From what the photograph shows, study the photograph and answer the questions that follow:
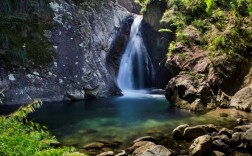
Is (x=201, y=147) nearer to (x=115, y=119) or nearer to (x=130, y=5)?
(x=115, y=119)

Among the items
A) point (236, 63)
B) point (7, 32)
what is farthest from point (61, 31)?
point (236, 63)

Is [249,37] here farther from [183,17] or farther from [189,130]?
[189,130]

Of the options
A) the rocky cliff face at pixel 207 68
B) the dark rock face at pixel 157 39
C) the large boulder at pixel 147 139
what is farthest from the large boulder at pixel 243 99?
the dark rock face at pixel 157 39

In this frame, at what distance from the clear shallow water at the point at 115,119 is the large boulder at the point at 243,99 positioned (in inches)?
19.7

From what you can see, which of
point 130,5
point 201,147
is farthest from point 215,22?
point 130,5

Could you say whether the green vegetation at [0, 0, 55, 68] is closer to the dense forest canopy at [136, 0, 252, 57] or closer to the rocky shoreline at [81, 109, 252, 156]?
the dense forest canopy at [136, 0, 252, 57]

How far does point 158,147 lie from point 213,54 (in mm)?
9663

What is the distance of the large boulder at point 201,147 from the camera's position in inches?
345

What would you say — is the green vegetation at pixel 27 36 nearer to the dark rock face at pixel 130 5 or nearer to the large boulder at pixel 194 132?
the large boulder at pixel 194 132

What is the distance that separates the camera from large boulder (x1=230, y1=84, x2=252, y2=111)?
45.8 ft

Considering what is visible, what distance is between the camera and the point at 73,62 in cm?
2009

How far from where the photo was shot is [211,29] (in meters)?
18.5

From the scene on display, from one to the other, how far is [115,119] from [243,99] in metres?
5.96

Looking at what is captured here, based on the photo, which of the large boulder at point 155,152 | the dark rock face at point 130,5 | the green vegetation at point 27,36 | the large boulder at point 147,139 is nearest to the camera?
the large boulder at point 155,152
